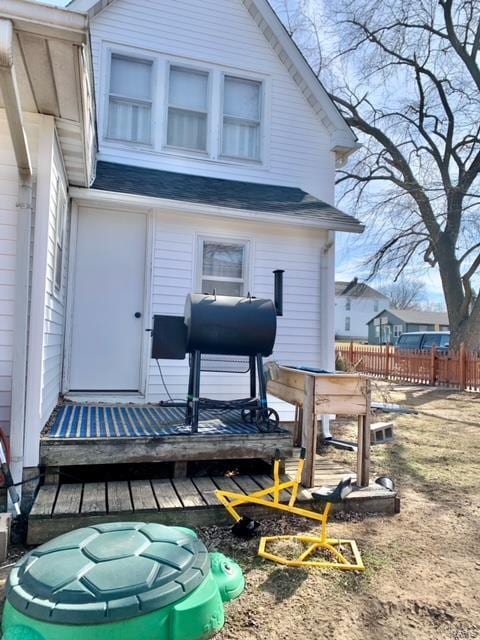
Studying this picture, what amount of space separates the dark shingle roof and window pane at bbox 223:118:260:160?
0.53m

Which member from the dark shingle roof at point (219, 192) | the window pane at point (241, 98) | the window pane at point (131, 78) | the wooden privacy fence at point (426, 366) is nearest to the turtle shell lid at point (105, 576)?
the dark shingle roof at point (219, 192)

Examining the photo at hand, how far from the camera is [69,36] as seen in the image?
2.43 m

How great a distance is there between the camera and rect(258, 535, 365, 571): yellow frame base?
268cm

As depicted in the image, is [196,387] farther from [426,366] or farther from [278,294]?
[426,366]

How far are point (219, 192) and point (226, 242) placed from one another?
63cm

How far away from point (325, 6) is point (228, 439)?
15175mm

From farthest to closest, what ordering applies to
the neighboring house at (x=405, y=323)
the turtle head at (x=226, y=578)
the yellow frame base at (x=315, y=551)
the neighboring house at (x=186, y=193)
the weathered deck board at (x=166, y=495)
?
the neighboring house at (x=405, y=323), the neighboring house at (x=186, y=193), the weathered deck board at (x=166, y=495), the yellow frame base at (x=315, y=551), the turtle head at (x=226, y=578)

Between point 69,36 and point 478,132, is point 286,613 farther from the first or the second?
point 478,132

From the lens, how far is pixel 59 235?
4410mm

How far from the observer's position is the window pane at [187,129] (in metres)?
6.41

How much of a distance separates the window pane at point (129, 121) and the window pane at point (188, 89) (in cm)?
45

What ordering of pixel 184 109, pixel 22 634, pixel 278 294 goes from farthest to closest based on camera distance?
pixel 184 109
pixel 278 294
pixel 22 634

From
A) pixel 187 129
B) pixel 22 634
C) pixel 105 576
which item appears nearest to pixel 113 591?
pixel 105 576

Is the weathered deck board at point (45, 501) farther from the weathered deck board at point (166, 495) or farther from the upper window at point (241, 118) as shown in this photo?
the upper window at point (241, 118)
